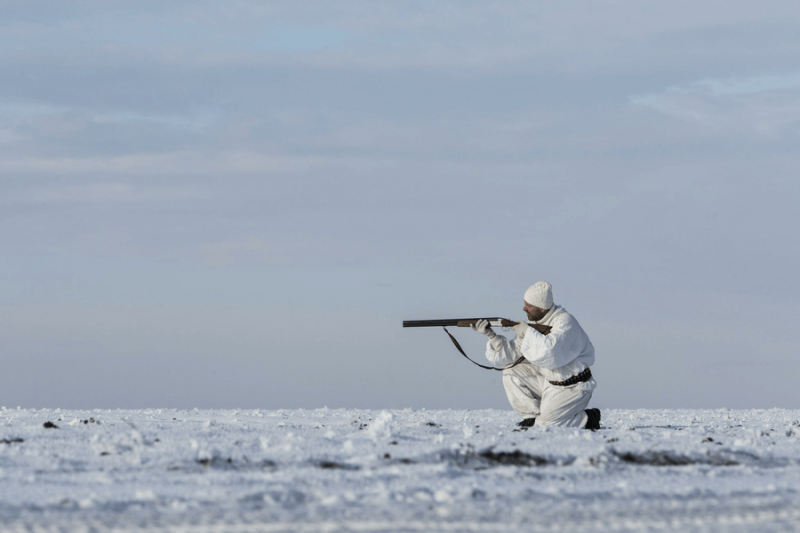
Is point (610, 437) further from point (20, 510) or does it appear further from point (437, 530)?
point (20, 510)

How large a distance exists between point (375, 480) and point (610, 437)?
2.98 m

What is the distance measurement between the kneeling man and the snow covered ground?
3.74ft

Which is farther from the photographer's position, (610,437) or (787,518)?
(610,437)

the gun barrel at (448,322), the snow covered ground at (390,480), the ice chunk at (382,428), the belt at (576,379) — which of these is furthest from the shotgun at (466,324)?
the ice chunk at (382,428)

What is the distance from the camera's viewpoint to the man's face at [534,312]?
9.05m

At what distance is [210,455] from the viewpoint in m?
5.93

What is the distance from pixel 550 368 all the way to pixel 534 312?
2.36 ft

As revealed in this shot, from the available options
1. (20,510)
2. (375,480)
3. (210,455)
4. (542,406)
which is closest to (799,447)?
(542,406)

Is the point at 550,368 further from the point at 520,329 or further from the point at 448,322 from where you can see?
the point at 448,322

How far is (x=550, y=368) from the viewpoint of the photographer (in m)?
8.80

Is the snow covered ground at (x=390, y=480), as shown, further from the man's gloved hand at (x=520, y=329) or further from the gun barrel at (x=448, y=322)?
the gun barrel at (x=448, y=322)

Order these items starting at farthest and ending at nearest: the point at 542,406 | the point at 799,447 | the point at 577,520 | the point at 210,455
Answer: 1. the point at 542,406
2. the point at 799,447
3. the point at 210,455
4. the point at 577,520

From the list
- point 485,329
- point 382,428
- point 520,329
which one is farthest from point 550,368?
point 382,428

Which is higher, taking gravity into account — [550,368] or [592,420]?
[550,368]
